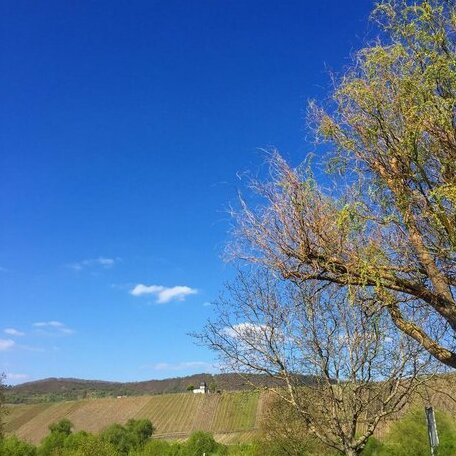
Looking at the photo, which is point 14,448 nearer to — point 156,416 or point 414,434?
point 414,434

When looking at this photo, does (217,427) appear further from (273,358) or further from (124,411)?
(273,358)

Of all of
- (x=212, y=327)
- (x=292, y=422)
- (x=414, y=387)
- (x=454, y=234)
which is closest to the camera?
(x=454, y=234)

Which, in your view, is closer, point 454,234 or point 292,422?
point 454,234

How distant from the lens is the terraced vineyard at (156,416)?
132500 millimetres

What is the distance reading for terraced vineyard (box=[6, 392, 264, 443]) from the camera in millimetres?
132500

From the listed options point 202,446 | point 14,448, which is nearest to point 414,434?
point 14,448

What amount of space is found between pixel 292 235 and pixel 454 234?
8.26 ft

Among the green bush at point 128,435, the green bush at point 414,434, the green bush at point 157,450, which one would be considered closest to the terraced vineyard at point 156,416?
the green bush at point 128,435

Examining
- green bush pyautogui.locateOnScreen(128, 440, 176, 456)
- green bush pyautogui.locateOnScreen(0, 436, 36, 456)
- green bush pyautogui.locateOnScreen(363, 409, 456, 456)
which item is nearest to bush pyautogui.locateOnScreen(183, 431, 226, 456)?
green bush pyautogui.locateOnScreen(128, 440, 176, 456)

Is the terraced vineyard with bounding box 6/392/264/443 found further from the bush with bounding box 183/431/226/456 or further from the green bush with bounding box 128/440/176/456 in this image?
the green bush with bounding box 128/440/176/456

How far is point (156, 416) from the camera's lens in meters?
150

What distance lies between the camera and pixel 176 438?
127438 mm

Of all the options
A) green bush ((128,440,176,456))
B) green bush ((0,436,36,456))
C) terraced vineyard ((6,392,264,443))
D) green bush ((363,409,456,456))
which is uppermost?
terraced vineyard ((6,392,264,443))

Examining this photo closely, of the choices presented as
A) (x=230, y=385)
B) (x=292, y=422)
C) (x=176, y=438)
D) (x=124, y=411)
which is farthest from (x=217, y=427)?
(x=230, y=385)
